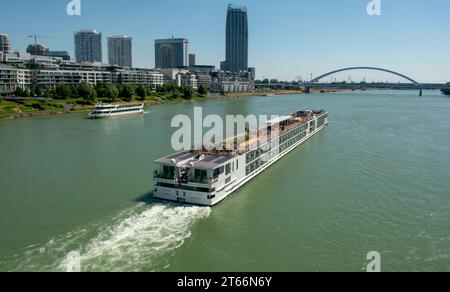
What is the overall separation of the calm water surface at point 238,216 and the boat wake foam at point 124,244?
26 mm

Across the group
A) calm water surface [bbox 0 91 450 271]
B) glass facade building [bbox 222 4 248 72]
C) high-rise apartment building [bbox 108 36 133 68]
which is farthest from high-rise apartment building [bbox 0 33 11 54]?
calm water surface [bbox 0 91 450 271]

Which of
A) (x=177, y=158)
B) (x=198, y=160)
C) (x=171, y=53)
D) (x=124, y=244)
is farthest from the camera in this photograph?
(x=171, y=53)

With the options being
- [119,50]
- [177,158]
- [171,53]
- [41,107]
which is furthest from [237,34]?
[177,158]

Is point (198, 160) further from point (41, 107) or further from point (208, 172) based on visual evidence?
point (41, 107)

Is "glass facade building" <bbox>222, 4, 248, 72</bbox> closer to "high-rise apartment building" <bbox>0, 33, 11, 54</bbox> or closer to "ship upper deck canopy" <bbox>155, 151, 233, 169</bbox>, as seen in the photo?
"high-rise apartment building" <bbox>0, 33, 11, 54</bbox>

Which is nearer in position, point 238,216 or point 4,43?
point 238,216

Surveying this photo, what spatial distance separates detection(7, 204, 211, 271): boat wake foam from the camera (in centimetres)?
845

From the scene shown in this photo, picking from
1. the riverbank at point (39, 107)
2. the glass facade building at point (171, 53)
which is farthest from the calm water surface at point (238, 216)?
the glass facade building at point (171, 53)

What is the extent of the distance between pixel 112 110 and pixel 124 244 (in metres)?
33.2

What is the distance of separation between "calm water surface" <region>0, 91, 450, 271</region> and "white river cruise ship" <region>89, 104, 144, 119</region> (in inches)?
743

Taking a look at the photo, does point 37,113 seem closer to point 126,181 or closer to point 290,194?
point 126,181

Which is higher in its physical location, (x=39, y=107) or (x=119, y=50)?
(x=119, y=50)

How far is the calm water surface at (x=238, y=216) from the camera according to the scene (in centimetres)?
880

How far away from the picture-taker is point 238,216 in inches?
449
